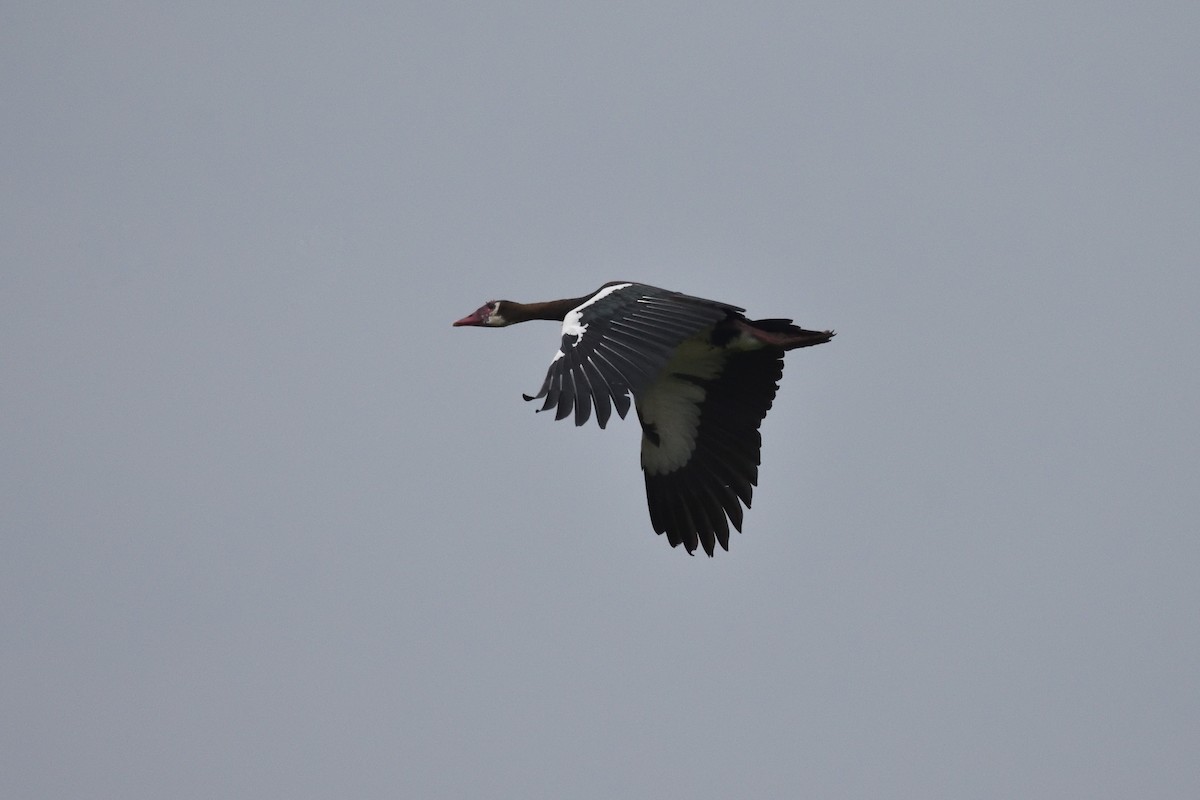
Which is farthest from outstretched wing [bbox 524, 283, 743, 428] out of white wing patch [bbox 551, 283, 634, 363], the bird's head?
the bird's head

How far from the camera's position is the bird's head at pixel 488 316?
15500 mm

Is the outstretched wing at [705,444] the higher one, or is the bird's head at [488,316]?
the bird's head at [488,316]

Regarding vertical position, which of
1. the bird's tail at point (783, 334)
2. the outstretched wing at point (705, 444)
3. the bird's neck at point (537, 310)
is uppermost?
the bird's neck at point (537, 310)

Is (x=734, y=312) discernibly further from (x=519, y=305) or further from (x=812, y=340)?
(x=519, y=305)

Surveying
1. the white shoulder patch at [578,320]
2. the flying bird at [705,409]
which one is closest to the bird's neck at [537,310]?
the flying bird at [705,409]

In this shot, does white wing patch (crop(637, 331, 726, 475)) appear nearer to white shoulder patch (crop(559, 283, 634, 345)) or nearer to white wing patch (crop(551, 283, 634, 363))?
white shoulder patch (crop(559, 283, 634, 345))

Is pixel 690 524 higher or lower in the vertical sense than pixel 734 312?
lower

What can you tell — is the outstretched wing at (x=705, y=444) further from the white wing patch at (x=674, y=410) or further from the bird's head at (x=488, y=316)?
the bird's head at (x=488, y=316)

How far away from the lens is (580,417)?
10.6 m

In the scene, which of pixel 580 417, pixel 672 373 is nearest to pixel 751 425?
pixel 672 373

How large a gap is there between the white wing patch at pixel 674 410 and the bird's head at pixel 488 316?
5.37 ft

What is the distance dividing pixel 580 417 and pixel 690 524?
13.6ft

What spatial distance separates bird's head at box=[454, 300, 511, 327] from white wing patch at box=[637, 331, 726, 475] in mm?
1636

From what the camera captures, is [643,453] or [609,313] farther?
[643,453]
